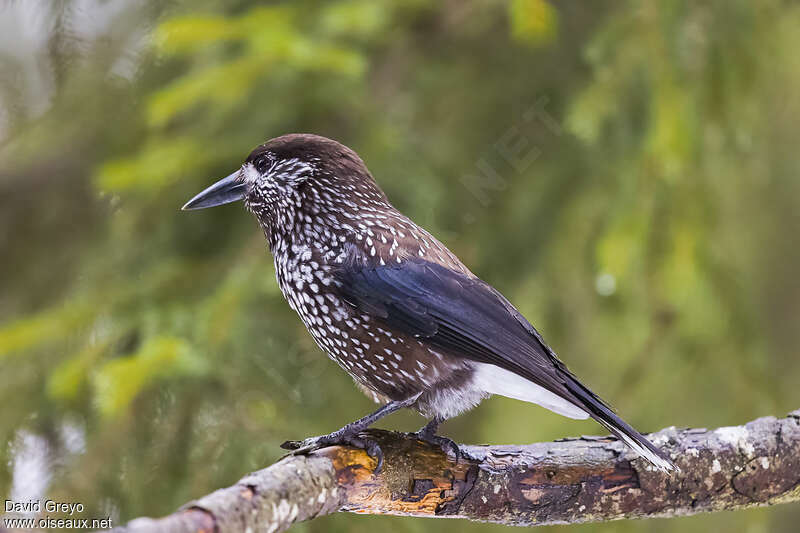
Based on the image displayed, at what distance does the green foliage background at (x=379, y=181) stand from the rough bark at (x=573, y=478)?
73 cm

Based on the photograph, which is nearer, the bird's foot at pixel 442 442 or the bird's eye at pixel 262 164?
the bird's foot at pixel 442 442

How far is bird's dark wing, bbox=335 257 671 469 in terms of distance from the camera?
2.39 m

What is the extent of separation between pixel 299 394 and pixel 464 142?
1336mm

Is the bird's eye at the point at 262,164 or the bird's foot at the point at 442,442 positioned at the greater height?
the bird's eye at the point at 262,164

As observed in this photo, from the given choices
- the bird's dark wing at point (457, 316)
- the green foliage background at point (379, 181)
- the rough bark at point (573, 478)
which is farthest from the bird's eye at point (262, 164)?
the rough bark at point (573, 478)

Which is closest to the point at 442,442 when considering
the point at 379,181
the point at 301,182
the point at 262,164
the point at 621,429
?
the point at 621,429

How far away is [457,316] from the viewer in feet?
7.97

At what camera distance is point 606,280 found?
11.0ft

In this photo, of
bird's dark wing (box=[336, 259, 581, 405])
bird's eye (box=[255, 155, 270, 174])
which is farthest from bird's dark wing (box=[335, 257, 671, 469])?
bird's eye (box=[255, 155, 270, 174])

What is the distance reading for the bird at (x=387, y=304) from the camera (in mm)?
2412

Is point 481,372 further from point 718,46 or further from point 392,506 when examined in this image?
point 718,46

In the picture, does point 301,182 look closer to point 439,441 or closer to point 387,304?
point 387,304

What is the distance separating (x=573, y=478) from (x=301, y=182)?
1.12 m

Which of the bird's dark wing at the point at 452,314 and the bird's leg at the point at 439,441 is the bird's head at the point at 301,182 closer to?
the bird's dark wing at the point at 452,314
